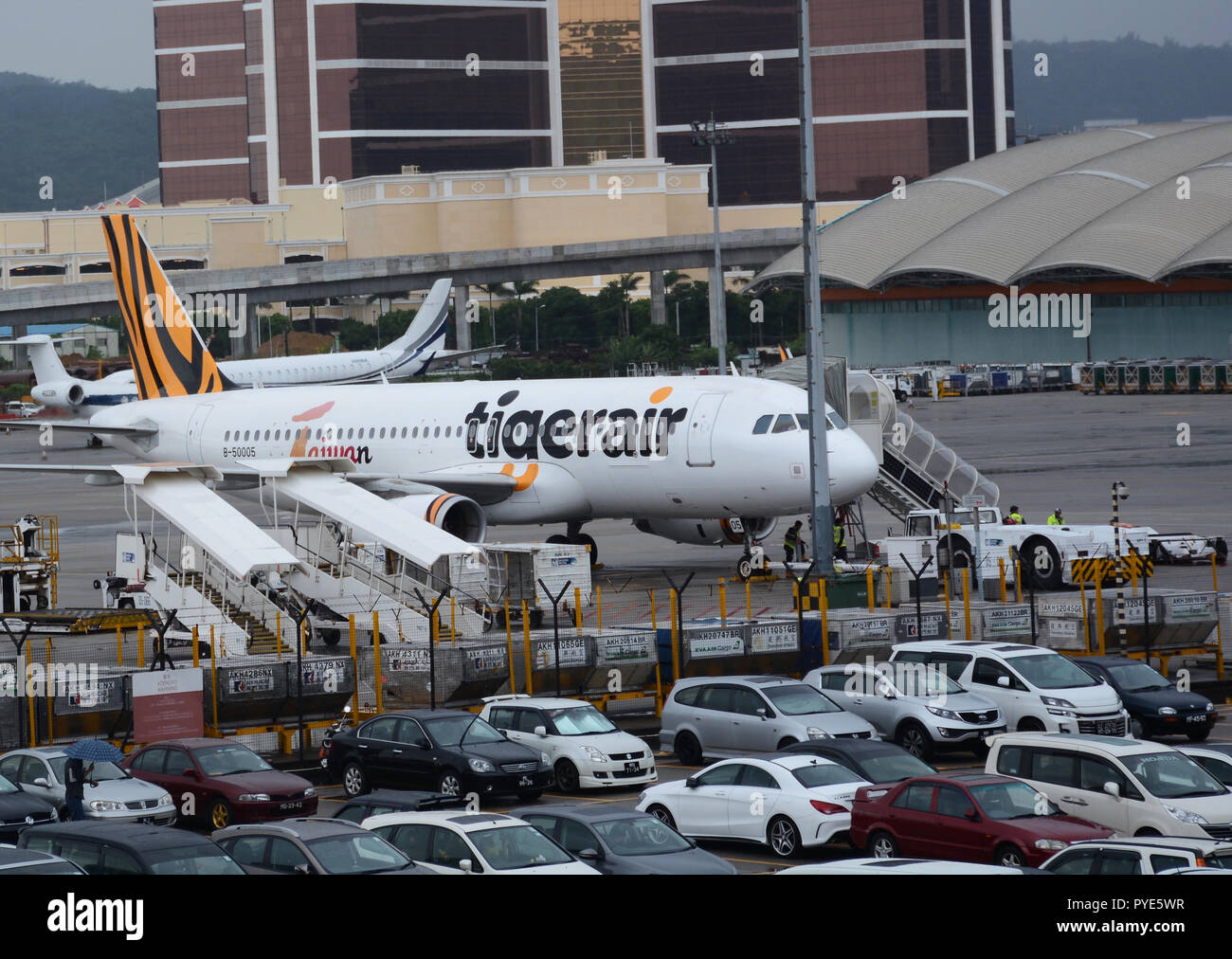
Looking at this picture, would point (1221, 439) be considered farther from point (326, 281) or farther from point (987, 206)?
point (326, 281)

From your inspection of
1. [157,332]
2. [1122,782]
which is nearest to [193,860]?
[1122,782]

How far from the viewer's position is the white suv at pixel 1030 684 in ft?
86.6

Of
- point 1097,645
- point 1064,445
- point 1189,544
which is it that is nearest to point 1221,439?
point 1064,445

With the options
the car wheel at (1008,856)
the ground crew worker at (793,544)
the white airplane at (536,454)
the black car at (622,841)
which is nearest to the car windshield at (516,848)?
the black car at (622,841)

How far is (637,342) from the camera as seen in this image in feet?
513

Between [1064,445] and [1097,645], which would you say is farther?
[1064,445]

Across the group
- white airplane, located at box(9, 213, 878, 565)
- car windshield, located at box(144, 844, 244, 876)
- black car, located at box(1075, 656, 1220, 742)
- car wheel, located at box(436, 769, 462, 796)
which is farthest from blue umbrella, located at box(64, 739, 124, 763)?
black car, located at box(1075, 656, 1220, 742)

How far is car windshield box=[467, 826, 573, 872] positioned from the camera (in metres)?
16.0

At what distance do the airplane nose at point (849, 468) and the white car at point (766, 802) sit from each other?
18.9 metres

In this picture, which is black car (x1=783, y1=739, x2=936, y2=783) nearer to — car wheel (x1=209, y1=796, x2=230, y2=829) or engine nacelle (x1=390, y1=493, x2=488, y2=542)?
car wheel (x1=209, y1=796, x2=230, y2=829)

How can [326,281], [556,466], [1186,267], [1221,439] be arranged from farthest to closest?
1. [326,281]
2. [1186,267]
3. [1221,439]
4. [556,466]

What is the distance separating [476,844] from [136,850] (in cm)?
300

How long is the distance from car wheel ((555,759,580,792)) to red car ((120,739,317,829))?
144 inches

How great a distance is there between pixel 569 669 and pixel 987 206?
115270mm
